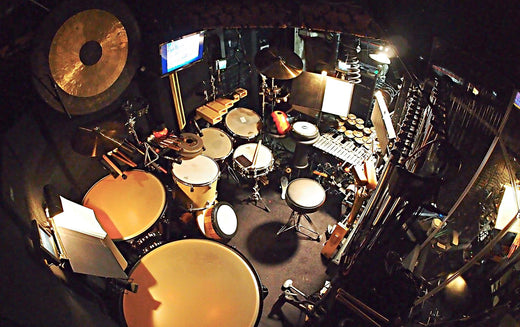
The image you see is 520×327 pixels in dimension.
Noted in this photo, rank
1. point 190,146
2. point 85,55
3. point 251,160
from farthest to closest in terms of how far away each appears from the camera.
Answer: point 251,160 → point 190,146 → point 85,55

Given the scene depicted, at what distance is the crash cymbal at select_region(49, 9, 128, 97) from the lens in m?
3.97

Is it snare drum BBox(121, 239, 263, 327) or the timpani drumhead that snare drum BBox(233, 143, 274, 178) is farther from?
snare drum BBox(121, 239, 263, 327)

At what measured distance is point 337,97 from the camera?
6.22 metres

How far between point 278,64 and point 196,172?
8.33 feet

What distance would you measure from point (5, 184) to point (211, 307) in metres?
2.71

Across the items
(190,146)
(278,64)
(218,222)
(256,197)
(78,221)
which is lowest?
(256,197)

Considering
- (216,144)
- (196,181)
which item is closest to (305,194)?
(196,181)

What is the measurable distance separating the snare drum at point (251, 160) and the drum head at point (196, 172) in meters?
0.58

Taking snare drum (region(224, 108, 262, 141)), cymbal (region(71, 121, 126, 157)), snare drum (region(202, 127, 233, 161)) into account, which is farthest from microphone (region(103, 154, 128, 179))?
snare drum (region(224, 108, 262, 141))

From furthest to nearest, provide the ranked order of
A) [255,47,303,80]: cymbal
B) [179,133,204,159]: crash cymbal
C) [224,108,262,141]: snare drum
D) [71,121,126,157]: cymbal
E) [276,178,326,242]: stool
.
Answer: [224,108,262,141]: snare drum < [255,47,303,80]: cymbal < [276,178,326,242]: stool < [179,133,204,159]: crash cymbal < [71,121,126,157]: cymbal

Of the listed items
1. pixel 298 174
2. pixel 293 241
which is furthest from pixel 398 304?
pixel 298 174

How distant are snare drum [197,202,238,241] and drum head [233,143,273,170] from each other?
3.29ft

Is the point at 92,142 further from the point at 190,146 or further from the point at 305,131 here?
the point at 305,131

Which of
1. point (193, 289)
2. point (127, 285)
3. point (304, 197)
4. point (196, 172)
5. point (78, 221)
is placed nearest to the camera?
point (78, 221)
